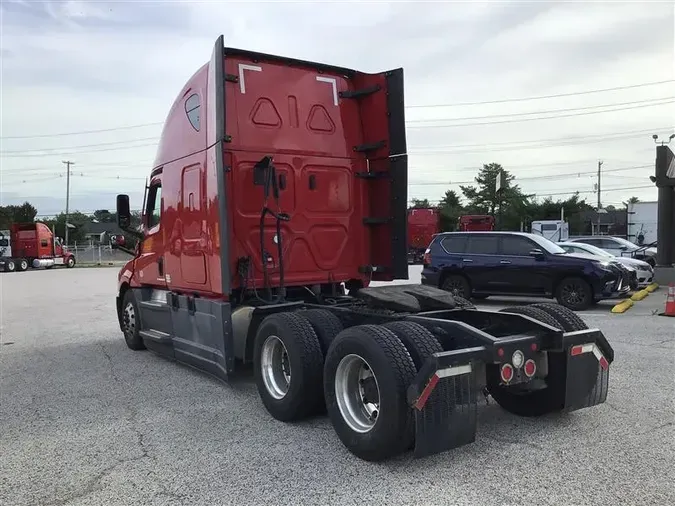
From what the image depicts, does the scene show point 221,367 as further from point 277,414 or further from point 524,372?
point 524,372

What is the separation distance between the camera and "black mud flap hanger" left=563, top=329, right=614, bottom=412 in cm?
454

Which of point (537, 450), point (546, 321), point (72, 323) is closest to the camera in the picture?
point (537, 450)

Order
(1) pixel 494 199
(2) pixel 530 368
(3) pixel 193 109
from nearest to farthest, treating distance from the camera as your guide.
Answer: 1. (2) pixel 530 368
2. (3) pixel 193 109
3. (1) pixel 494 199

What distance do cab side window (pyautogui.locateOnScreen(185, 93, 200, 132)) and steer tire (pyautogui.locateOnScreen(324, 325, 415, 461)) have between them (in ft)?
11.3

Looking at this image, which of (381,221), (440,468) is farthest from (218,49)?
(440,468)

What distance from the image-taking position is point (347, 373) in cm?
451

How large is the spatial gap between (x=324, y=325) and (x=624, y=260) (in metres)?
13.9

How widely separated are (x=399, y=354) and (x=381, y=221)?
3.31 metres

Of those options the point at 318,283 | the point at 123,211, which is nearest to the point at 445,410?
the point at 318,283

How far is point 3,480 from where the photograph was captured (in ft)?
13.1

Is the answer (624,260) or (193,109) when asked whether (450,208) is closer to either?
(624,260)

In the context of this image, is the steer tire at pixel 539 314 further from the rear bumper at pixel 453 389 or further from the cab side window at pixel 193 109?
the cab side window at pixel 193 109

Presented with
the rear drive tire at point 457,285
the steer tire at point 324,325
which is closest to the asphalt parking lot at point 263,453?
the steer tire at point 324,325

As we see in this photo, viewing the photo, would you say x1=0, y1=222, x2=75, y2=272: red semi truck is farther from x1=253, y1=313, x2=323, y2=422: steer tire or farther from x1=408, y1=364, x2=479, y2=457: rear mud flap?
x1=408, y1=364, x2=479, y2=457: rear mud flap
